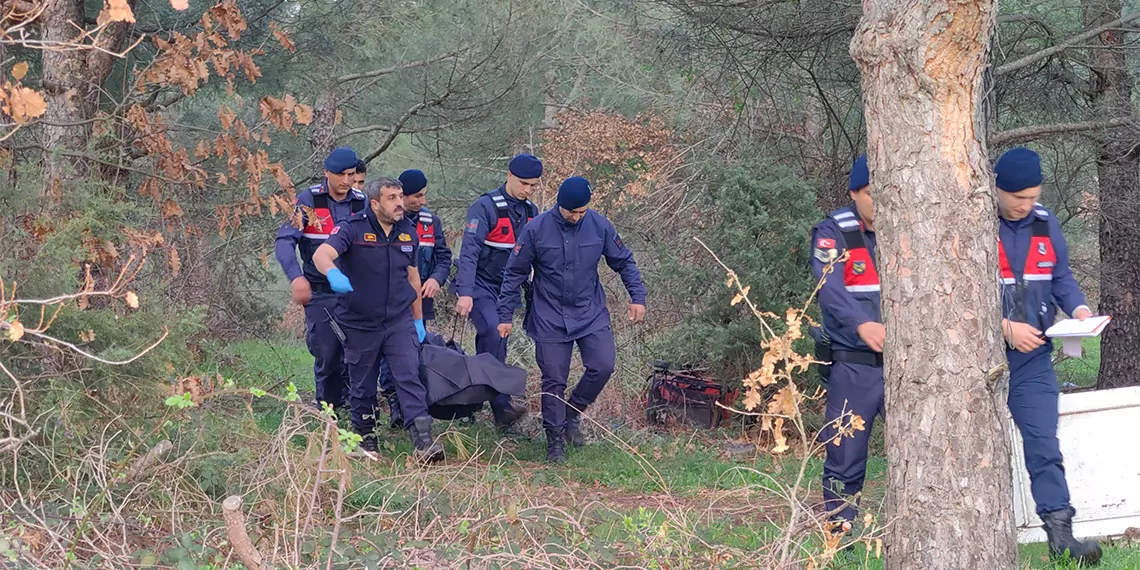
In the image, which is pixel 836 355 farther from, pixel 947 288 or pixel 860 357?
pixel 947 288

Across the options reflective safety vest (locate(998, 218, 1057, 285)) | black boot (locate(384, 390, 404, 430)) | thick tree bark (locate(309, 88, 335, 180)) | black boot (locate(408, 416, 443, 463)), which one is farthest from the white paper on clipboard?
thick tree bark (locate(309, 88, 335, 180))

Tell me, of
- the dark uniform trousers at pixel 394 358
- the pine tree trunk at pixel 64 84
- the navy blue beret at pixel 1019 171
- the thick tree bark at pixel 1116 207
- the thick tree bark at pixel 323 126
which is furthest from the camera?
the thick tree bark at pixel 323 126

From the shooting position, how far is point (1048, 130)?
855 centimetres

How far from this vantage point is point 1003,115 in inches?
406

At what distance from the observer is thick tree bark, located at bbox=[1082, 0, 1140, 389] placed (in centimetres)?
873

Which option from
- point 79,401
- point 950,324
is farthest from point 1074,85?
point 79,401

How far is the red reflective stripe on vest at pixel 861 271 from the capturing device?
18.2ft

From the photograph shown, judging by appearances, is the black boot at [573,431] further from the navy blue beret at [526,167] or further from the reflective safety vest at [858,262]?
the reflective safety vest at [858,262]

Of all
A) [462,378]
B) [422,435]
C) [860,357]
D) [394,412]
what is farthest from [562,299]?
[860,357]

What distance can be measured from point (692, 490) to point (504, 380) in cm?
160

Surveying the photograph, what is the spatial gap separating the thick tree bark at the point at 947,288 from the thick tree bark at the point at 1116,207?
491 centimetres

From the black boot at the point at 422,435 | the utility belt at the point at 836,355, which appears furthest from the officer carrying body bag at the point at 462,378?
the utility belt at the point at 836,355

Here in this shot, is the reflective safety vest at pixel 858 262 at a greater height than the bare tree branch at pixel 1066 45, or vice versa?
the bare tree branch at pixel 1066 45

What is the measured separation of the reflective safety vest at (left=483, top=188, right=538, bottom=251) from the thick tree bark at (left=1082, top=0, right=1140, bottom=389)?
4543mm
